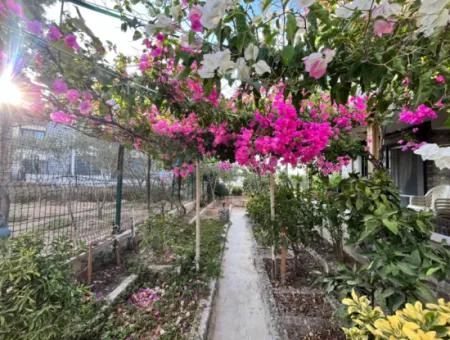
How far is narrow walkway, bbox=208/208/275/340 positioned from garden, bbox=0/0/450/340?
2 centimetres

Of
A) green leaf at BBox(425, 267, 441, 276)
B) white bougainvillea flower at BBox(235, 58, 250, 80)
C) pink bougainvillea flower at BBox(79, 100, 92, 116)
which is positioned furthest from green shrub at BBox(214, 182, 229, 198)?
white bougainvillea flower at BBox(235, 58, 250, 80)

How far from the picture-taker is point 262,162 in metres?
2.70

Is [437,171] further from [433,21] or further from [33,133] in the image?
[33,133]

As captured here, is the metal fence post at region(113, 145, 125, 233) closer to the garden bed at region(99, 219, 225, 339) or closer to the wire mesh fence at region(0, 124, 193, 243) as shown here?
the wire mesh fence at region(0, 124, 193, 243)

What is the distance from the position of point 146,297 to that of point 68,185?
153cm

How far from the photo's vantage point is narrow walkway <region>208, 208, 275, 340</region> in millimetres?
2014

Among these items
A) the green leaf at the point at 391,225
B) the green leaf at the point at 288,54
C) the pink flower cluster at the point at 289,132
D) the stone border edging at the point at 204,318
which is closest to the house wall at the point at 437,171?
the pink flower cluster at the point at 289,132

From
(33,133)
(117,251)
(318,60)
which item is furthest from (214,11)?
(117,251)

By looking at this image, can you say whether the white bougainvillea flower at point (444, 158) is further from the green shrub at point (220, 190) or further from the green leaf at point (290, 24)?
the green shrub at point (220, 190)

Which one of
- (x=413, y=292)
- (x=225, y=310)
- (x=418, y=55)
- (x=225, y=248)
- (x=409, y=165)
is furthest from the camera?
(x=409, y=165)

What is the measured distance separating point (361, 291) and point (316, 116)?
1.67 metres

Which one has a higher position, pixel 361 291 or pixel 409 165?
pixel 409 165

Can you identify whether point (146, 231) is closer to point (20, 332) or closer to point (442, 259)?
point (20, 332)

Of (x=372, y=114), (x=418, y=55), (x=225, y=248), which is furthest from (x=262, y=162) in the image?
(x=225, y=248)
